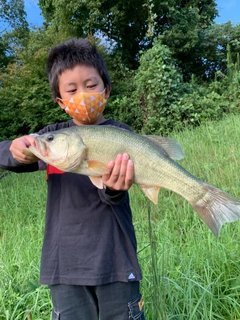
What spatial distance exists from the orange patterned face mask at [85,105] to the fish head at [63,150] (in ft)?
0.76

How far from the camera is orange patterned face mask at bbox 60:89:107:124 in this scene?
1.47 metres

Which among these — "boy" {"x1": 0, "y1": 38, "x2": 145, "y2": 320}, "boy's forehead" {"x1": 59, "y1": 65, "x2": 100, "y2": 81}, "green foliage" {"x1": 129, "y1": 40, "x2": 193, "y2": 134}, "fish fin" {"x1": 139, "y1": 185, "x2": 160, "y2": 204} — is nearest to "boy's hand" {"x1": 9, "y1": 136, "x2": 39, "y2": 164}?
"boy" {"x1": 0, "y1": 38, "x2": 145, "y2": 320}

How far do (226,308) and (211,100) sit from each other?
7205mm

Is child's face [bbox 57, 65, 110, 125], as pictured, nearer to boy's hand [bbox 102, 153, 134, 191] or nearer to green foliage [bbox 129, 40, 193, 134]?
boy's hand [bbox 102, 153, 134, 191]

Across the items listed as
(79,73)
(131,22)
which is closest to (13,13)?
(131,22)

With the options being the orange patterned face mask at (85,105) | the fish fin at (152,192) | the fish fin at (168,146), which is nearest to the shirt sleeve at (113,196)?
the fish fin at (152,192)

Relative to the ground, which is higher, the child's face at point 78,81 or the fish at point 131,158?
the child's face at point 78,81

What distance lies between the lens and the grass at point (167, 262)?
1.84 m

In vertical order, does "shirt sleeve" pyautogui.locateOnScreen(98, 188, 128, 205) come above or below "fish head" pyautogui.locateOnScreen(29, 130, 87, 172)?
below

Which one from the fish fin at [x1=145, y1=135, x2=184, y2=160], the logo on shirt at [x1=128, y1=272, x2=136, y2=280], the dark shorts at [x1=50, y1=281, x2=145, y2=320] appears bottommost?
the dark shorts at [x1=50, y1=281, x2=145, y2=320]

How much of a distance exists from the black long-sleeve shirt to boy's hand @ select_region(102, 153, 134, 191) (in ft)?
0.16

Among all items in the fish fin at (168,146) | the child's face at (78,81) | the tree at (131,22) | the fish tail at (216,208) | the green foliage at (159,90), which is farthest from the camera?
the tree at (131,22)

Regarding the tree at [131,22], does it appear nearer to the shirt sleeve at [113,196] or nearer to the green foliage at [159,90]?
the green foliage at [159,90]

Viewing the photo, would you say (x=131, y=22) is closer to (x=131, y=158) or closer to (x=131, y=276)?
(x=131, y=158)
